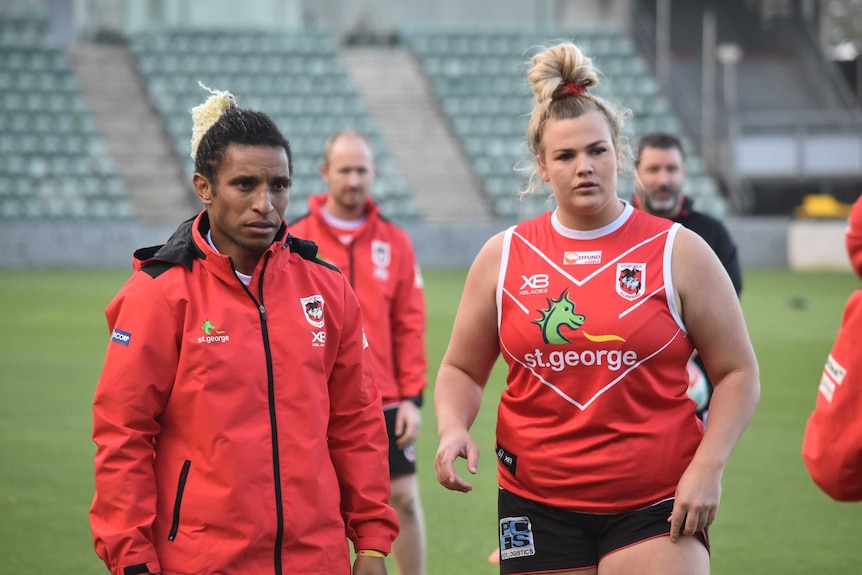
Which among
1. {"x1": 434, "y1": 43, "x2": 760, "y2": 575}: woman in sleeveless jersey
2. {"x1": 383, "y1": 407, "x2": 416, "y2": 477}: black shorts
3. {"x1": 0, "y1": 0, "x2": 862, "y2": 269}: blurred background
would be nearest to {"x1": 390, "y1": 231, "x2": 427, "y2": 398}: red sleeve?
{"x1": 383, "y1": 407, "x2": 416, "y2": 477}: black shorts

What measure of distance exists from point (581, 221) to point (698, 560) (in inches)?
40.5

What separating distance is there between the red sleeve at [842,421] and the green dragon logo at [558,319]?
0.81 meters

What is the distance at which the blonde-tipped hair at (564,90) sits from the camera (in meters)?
3.48

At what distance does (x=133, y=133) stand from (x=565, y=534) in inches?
1067

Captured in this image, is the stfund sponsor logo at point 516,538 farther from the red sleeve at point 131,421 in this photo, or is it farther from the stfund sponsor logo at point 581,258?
the red sleeve at point 131,421

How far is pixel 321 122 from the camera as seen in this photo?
29.7 m

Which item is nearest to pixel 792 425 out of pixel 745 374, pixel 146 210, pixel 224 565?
pixel 745 374

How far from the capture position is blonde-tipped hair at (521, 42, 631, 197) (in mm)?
3484

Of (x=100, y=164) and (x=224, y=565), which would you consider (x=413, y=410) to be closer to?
(x=224, y=565)

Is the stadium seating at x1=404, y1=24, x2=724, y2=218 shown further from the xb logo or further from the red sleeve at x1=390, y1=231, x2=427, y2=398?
the xb logo

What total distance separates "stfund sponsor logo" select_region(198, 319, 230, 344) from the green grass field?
11.1ft

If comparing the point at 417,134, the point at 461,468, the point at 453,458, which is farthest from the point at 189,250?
the point at 417,134

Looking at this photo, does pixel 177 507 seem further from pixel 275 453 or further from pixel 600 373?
pixel 600 373

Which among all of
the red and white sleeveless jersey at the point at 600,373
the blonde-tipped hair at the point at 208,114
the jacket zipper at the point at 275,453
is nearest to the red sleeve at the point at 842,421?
the red and white sleeveless jersey at the point at 600,373
